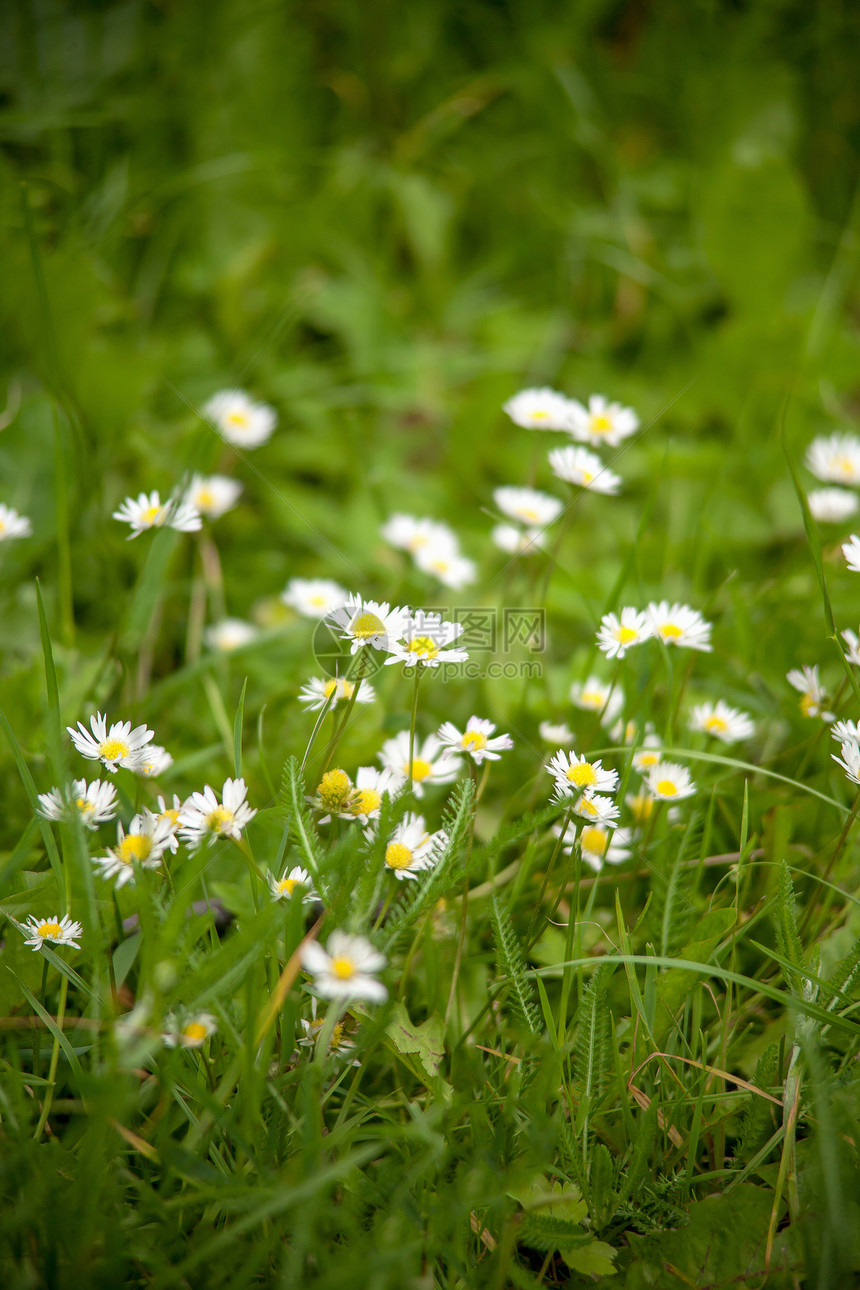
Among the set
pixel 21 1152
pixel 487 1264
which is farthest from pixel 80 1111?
pixel 487 1264

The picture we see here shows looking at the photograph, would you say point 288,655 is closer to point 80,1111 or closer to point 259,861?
point 259,861

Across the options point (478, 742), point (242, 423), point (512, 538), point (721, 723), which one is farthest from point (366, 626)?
point (242, 423)

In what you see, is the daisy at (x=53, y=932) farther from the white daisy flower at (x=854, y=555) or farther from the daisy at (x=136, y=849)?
the white daisy flower at (x=854, y=555)

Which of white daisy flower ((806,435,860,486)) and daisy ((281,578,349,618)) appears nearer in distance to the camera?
daisy ((281,578,349,618))

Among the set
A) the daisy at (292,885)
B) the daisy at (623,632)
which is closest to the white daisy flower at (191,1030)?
the daisy at (292,885)

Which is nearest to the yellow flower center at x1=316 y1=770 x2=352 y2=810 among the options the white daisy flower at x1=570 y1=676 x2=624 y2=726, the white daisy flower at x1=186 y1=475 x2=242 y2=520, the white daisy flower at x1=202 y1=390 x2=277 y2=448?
the white daisy flower at x1=570 y1=676 x2=624 y2=726

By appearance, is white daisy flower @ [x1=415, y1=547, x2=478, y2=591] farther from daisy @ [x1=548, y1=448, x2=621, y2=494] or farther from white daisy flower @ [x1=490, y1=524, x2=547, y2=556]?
daisy @ [x1=548, y1=448, x2=621, y2=494]
